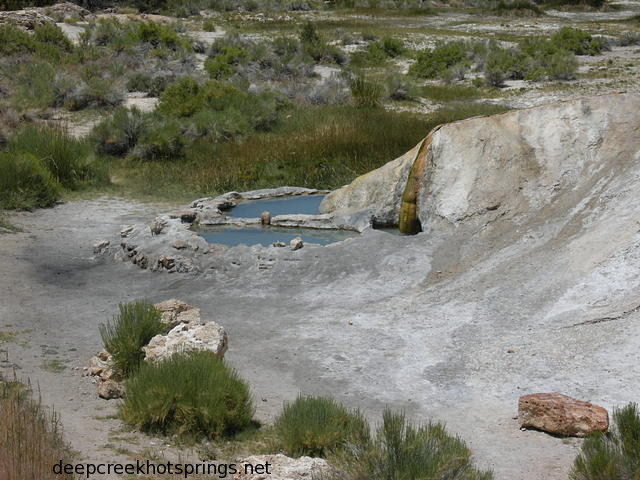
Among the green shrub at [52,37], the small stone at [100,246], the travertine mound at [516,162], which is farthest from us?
the green shrub at [52,37]

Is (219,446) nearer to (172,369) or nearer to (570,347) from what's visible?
(172,369)

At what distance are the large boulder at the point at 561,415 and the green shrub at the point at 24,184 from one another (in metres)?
9.94

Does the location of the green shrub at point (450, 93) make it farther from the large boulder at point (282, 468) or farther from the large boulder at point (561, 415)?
the large boulder at point (282, 468)

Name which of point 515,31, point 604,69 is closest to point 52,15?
point 515,31

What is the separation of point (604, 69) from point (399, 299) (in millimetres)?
22976

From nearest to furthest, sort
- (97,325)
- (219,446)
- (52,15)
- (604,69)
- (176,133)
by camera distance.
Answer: (219,446)
(97,325)
(176,133)
(604,69)
(52,15)

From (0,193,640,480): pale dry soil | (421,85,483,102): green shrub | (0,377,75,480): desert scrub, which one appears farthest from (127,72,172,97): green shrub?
(0,377,75,480): desert scrub

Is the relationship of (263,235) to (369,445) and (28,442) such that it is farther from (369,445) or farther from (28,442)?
(28,442)

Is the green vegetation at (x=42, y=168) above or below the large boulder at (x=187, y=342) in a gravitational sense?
below

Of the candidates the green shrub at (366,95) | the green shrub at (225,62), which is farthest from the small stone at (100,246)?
the green shrub at (225,62)

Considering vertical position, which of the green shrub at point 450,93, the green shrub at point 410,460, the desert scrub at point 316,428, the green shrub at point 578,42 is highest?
the green shrub at point 578,42

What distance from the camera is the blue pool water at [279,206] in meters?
13.6

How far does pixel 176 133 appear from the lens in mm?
18266

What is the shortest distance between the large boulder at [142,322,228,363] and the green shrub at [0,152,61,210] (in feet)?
22.7
